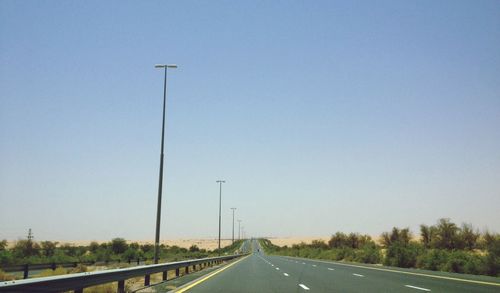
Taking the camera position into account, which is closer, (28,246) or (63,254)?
(63,254)

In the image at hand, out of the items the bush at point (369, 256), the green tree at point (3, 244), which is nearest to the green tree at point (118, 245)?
the green tree at point (3, 244)

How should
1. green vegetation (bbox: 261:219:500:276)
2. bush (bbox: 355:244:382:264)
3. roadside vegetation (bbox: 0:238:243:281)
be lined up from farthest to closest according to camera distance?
bush (bbox: 355:244:382:264)
roadside vegetation (bbox: 0:238:243:281)
green vegetation (bbox: 261:219:500:276)

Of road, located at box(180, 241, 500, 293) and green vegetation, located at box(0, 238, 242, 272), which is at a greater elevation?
road, located at box(180, 241, 500, 293)

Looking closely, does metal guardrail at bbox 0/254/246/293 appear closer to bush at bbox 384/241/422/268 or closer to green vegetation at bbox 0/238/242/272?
bush at bbox 384/241/422/268

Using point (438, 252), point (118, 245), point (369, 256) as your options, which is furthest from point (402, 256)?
point (118, 245)

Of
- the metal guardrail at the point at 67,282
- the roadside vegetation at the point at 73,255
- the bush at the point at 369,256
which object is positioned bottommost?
the roadside vegetation at the point at 73,255

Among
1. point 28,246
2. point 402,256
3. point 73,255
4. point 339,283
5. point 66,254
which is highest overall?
point 402,256

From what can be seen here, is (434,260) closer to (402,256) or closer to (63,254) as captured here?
(402,256)

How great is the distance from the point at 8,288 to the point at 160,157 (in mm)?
18635

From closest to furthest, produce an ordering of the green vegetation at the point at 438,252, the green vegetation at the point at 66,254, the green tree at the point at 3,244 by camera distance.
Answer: the green vegetation at the point at 438,252, the green vegetation at the point at 66,254, the green tree at the point at 3,244

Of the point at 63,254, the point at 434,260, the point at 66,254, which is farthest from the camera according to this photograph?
the point at 66,254

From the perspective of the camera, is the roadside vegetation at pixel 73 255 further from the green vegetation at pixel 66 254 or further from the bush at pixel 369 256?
the bush at pixel 369 256

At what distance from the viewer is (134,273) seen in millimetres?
14539

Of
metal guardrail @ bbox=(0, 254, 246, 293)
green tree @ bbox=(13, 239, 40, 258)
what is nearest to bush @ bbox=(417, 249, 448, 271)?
metal guardrail @ bbox=(0, 254, 246, 293)
